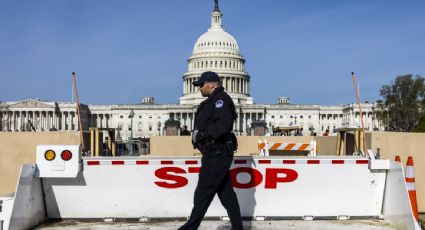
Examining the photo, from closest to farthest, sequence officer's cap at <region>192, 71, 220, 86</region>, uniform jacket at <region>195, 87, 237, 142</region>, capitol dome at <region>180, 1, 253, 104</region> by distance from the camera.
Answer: uniform jacket at <region>195, 87, 237, 142</region>
officer's cap at <region>192, 71, 220, 86</region>
capitol dome at <region>180, 1, 253, 104</region>

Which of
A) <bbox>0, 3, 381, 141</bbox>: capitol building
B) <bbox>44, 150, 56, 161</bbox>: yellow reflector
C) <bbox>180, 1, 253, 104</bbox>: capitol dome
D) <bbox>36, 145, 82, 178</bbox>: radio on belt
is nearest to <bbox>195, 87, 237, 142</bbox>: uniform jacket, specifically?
<bbox>36, 145, 82, 178</bbox>: radio on belt

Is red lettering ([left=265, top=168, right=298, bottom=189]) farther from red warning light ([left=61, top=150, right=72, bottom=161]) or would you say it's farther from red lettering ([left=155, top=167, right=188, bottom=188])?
red warning light ([left=61, top=150, right=72, bottom=161])

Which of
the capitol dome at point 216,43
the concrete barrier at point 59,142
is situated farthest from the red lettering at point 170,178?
the capitol dome at point 216,43

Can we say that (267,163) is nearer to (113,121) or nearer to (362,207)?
(362,207)

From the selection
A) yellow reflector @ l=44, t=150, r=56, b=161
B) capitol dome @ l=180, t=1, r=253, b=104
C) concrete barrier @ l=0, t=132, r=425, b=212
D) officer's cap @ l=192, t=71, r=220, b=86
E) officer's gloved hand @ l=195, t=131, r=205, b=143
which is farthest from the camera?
capitol dome @ l=180, t=1, r=253, b=104

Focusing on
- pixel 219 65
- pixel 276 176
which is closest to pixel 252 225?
pixel 276 176

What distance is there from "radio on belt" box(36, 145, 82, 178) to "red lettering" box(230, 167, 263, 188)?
206cm

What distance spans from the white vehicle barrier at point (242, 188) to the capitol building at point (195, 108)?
137 meters

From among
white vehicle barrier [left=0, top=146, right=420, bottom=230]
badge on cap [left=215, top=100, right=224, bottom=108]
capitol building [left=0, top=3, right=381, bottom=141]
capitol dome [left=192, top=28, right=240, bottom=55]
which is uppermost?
capitol dome [left=192, top=28, right=240, bottom=55]

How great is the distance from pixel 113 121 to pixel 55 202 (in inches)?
5986

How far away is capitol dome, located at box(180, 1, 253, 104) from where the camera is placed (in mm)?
149625

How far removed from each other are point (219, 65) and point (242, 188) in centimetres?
14248

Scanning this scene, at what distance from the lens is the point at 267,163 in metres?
8.98

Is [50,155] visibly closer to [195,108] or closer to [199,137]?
[199,137]
